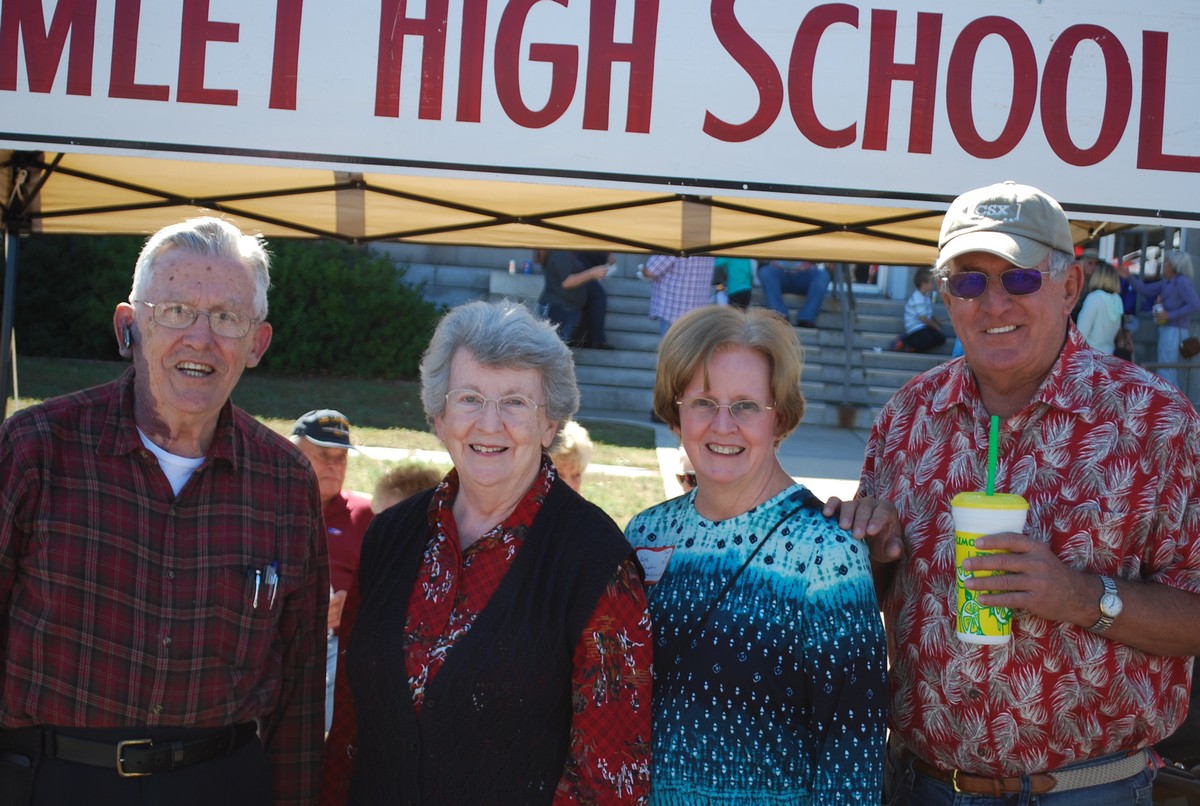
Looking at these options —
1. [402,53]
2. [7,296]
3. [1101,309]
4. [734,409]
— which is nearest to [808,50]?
[402,53]

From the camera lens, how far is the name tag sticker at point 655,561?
8.48 ft

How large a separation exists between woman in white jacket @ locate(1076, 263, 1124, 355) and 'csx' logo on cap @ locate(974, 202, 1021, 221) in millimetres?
9333

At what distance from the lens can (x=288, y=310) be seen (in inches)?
517

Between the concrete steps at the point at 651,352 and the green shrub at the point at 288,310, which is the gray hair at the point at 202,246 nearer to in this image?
the concrete steps at the point at 651,352

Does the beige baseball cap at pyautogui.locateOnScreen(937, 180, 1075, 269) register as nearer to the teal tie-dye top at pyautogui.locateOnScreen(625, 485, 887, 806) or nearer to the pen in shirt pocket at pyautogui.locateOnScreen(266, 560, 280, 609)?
the teal tie-dye top at pyautogui.locateOnScreen(625, 485, 887, 806)

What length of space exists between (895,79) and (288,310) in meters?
10.8

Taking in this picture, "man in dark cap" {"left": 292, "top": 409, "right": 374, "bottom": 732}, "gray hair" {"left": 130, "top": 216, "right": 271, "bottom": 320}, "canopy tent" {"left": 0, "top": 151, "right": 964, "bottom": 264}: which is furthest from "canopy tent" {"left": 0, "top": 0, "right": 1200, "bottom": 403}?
"man in dark cap" {"left": 292, "top": 409, "right": 374, "bottom": 732}

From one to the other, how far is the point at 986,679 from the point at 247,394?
10.1 meters

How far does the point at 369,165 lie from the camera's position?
130 inches

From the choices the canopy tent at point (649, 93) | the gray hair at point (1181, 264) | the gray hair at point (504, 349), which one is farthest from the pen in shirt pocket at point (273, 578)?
the gray hair at point (1181, 264)

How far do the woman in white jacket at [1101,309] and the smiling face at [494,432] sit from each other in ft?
32.5

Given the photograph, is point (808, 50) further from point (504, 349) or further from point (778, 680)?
point (778, 680)

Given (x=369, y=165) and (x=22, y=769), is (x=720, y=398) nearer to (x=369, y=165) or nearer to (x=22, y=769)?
(x=369, y=165)

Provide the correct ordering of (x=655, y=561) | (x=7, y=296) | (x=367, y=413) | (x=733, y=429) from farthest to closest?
(x=367, y=413)
(x=7, y=296)
(x=655, y=561)
(x=733, y=429)
